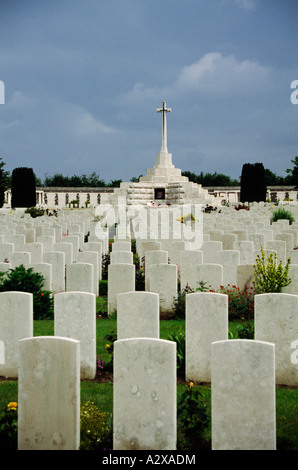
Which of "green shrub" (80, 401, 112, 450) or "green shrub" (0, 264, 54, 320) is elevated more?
"green shrub" (0, 264, 54, 320)

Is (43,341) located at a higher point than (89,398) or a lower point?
higher

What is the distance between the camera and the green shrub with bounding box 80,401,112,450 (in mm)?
3285

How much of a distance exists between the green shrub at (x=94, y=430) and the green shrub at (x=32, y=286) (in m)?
3.64

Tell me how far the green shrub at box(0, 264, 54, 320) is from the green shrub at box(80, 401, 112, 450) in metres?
3.64

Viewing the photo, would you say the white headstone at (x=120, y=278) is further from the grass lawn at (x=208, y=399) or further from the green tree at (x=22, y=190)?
the green tree at (x=22, y=190)

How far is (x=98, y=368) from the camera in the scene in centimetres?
477

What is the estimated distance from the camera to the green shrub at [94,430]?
3285 millimetres

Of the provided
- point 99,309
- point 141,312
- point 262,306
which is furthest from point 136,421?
point 99,309

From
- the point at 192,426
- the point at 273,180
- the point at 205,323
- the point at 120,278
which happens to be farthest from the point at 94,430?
the point at 273,180

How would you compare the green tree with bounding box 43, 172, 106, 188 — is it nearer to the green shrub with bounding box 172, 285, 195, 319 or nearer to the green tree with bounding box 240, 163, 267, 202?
the green tree with bounding box 240, 163, 267, 202

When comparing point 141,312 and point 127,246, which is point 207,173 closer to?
point 127,246

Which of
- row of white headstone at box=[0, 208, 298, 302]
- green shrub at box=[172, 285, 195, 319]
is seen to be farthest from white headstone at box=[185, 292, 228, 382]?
green shrub at box=[172, 285, 195, 319]
